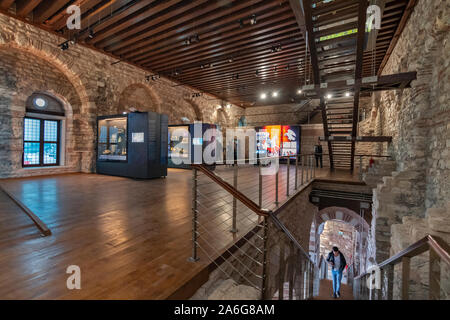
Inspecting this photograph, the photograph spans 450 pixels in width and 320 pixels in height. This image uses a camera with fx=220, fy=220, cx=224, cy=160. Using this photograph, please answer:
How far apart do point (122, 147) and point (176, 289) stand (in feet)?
20.9

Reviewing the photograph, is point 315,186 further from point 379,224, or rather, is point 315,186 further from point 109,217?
point 109,217

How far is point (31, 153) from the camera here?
6.81 metres

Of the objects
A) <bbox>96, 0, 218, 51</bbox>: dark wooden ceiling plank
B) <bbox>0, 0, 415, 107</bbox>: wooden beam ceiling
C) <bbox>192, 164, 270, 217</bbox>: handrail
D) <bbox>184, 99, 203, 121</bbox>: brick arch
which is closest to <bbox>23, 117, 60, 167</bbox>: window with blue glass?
<bbox>0, 0, 415, 107</bbox>: wooden beam ceiling

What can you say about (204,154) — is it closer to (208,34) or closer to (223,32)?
(208,34)

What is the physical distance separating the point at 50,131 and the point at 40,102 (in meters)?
0.97

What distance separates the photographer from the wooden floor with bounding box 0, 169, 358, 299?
157cm

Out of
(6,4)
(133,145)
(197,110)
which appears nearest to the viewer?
(6,4)

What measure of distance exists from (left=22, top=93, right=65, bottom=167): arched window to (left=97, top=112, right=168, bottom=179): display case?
136cm

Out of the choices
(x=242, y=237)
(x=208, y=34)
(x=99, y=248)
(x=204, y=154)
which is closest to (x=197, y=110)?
(x=204, y=154)

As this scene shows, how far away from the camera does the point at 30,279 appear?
1.64 meters

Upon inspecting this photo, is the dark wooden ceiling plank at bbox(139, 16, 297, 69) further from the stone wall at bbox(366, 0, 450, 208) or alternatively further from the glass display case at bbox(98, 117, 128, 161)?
the glass display case at bbox(98, 117, 128, 161)

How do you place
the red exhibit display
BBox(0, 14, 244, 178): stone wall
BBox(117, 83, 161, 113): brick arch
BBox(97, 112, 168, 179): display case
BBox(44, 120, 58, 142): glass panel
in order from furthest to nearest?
the red exhibit display → BBox(117, 83, 161, 113): brick arch → BBox(44, 120, 58, 142): glass panel → BBox(97, 112, 168, 179): display case → BBox(0, 14, 244, 178): stone wall

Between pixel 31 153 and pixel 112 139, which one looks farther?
pixel 112 139

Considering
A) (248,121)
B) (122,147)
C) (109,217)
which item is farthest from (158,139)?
(248,121)
